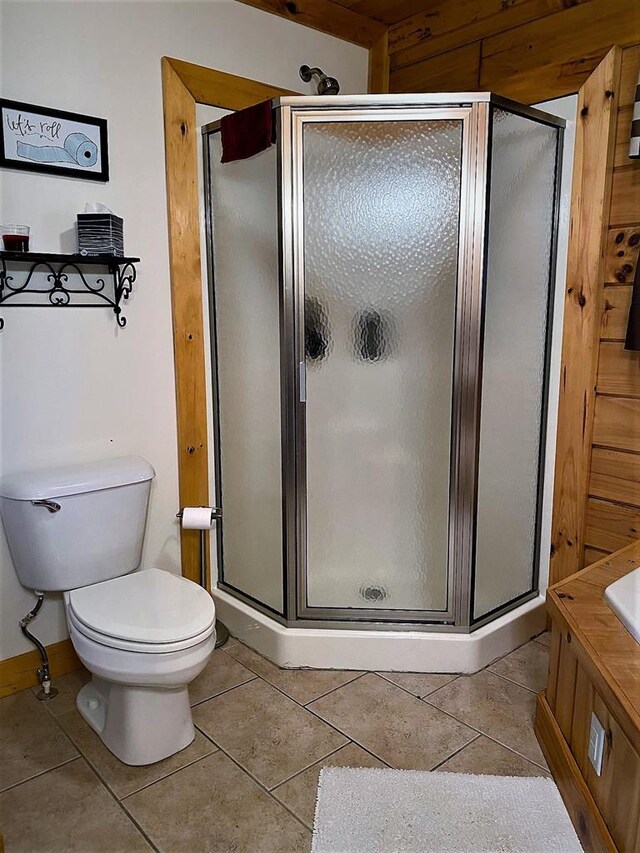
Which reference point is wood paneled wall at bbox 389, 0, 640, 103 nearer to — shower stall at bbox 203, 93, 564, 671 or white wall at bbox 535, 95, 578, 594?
white wall at bbox 535, 95, 578, 594

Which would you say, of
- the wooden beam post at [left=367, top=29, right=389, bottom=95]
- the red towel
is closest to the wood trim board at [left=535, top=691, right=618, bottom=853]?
the red towel

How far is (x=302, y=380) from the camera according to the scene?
239 centimetres

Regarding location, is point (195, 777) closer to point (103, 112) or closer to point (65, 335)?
point (65, 335)

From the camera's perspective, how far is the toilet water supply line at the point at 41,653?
231cm

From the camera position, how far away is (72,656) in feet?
8.16

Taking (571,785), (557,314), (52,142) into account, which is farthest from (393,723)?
(52,142)

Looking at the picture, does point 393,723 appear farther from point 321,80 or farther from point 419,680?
point 321,80

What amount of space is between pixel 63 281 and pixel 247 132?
0.79 metres

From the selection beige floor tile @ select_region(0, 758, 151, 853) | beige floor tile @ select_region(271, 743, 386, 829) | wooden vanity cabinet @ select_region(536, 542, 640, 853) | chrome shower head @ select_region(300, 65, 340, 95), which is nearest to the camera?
wooden vanity cabinet @ select_region(536, 542, 640, 853)

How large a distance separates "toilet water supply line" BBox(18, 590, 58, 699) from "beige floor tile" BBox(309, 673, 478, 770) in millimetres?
893

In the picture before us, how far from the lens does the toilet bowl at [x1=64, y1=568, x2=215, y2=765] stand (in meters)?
1.92

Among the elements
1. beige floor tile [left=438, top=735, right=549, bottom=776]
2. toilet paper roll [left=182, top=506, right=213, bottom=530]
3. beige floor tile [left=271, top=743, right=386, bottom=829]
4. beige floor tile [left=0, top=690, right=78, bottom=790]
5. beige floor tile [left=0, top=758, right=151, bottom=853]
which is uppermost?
toilet paper roll [left=182, top=506, right=213, bottom=530]

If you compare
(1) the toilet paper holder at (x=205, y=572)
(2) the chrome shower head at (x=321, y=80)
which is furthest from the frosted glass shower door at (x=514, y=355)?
(1) the toilet paper holder at (x=205, y=572)

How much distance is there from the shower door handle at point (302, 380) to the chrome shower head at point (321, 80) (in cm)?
123
